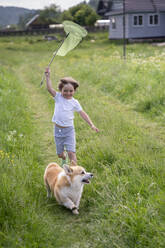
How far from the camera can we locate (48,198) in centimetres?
461

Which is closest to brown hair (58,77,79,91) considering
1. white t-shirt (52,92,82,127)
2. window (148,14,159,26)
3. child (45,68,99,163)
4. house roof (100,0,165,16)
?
child (45,68,99,163)

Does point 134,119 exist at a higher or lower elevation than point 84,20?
lower

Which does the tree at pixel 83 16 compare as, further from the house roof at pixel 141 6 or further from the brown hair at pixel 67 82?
the brown hair at pixel 67 82

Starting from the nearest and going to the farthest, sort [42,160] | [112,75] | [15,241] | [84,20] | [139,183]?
[15,241] < [139,183] < [42,160] < [112,75] < [84,20]

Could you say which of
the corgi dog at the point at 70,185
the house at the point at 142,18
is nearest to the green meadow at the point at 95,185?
the corgi dog at the point at 70,185

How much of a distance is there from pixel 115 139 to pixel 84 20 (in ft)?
170

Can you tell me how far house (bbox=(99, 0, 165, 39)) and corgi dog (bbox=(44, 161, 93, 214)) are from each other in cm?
3394

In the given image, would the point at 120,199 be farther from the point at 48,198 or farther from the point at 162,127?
the point at 162,127

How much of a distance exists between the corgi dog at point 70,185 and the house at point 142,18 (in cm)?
3394

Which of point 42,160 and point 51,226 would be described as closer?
point 51,226

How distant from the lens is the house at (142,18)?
118 ft

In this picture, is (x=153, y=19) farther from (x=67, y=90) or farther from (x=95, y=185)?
(x=95, y=185)

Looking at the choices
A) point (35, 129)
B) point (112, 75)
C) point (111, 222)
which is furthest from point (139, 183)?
point (112, 75)

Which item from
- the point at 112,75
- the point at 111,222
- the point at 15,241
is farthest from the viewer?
the point at 112,75
